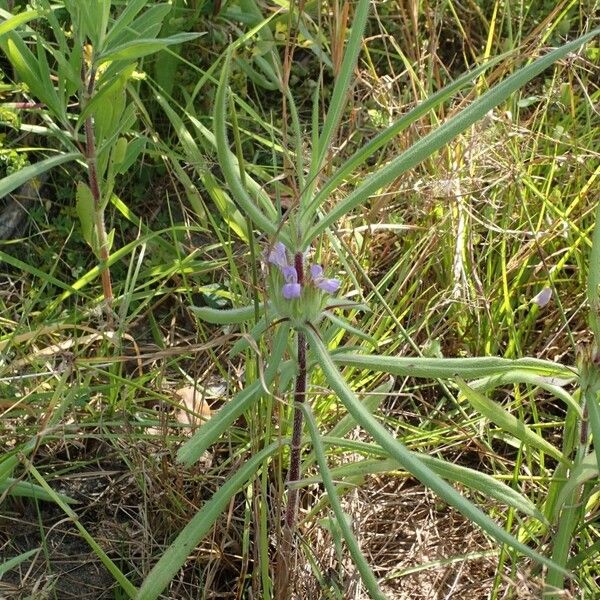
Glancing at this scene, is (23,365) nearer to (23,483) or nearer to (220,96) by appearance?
(23,483)

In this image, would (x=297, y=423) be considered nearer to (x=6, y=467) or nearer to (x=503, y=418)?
(x=503, y=418)

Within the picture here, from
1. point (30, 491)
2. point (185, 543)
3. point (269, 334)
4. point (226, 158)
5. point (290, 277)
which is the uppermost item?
point (226, 158)

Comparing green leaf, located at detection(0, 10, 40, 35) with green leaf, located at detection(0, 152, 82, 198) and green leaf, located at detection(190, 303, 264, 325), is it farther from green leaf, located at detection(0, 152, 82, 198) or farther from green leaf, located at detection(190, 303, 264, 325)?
green leaf, located at detection(190, 303, 264, 325)


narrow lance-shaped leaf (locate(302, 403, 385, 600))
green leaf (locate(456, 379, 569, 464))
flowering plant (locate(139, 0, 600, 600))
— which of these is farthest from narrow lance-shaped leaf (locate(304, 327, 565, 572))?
green leaf (locate(456, 379, 569, 464))

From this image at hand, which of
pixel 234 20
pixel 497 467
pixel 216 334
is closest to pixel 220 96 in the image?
pixel 216 334

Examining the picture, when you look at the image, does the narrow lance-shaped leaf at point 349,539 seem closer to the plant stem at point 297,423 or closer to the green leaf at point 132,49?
the plant stem at point 297,423

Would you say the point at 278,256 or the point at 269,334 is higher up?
the point at 278,256

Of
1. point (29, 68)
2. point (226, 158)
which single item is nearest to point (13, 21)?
point (29, 68)
